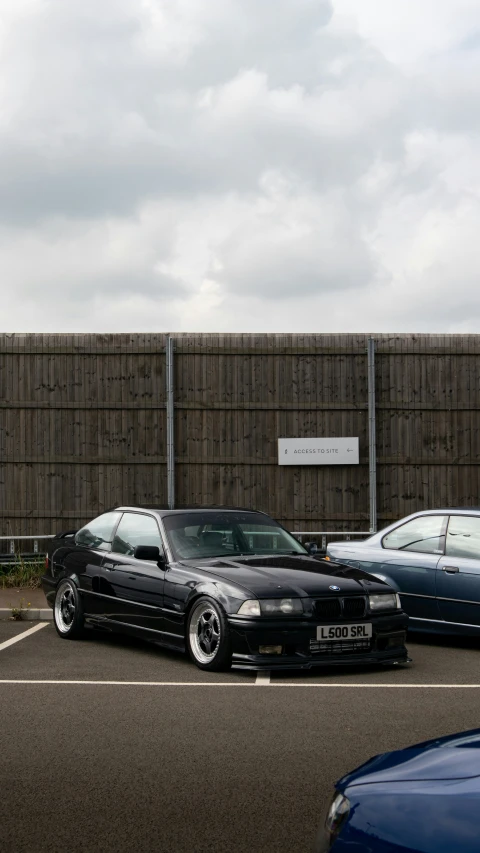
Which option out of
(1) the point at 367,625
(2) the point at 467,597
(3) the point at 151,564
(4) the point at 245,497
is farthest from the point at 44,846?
(4) the point at 245,497

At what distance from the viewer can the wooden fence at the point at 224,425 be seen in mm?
16859

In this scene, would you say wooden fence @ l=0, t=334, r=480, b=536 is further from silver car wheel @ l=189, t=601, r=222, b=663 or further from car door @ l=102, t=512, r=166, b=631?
silver car wheel @ l=189, t=601, r=222, b=663

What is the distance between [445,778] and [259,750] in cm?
323

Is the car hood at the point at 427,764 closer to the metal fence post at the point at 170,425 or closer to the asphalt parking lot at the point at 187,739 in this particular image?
the asphalt parking lot at the point at 187,739

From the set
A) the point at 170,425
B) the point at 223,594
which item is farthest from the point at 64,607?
the point at 170,425

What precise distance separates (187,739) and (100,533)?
476 cm

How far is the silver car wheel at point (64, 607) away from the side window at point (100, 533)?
480mm

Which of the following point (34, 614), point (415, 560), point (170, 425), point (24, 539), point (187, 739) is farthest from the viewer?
point (170, 425)

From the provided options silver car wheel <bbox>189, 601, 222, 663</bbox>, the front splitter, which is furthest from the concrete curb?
the front splitter

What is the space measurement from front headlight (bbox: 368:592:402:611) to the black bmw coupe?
1cm

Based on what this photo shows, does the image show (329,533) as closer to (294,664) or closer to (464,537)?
(464,537)

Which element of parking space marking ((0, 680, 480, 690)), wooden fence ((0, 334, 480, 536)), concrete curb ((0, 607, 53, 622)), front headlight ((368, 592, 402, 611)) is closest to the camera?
parking space marking ((0, 680, 480, 690))

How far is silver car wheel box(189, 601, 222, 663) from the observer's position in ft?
28.9

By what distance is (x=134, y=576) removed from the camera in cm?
996
